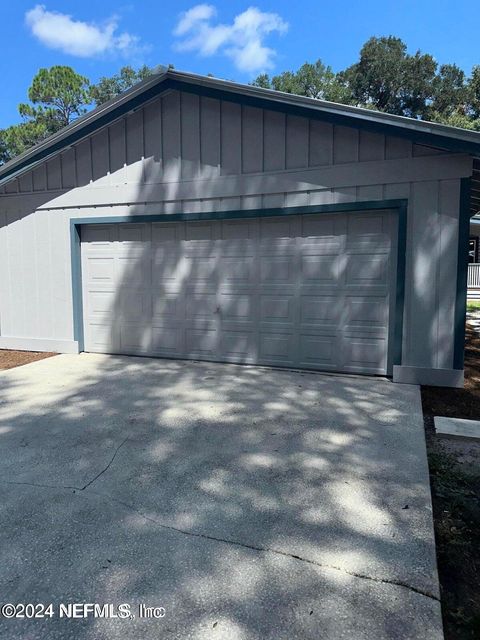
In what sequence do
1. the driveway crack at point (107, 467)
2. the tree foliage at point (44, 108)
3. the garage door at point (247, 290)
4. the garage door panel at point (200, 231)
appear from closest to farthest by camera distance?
the driveway crack at point (107, 467) → the garage door at point (247, 290) → the garage door panel at point (200, 231) → the tree foliage at point (44, 108)

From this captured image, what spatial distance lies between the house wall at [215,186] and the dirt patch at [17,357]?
234 millimetres

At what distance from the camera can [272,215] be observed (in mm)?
6023

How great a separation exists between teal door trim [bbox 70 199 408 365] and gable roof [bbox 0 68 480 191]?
83 cm

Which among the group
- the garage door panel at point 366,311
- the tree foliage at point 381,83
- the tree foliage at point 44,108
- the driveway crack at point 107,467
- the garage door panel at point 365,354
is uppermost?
the tree foliage at point 381,83

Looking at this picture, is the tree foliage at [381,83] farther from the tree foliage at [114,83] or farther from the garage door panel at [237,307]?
the garage door panel at [237,307]

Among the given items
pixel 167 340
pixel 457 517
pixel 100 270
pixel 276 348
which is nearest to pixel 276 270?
pixel 276 348

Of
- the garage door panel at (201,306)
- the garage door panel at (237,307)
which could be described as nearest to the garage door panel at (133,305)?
the garage door panel at (201,306)

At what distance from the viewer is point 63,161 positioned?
7.08 m

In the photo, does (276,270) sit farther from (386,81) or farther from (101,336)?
(386,81)

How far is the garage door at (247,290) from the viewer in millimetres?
5715

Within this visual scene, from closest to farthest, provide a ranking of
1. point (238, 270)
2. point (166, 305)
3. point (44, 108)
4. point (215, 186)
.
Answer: point (215, 186)
point (238, 270)
point (166, 305)
point (44, 108)

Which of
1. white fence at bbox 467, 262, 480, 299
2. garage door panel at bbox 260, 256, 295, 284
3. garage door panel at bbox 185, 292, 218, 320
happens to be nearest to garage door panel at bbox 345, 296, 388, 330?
garage door panel at bbox 260, 256, 295, 284

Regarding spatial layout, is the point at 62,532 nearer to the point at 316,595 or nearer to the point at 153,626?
the point at 153,626

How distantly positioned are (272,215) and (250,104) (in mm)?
1471
